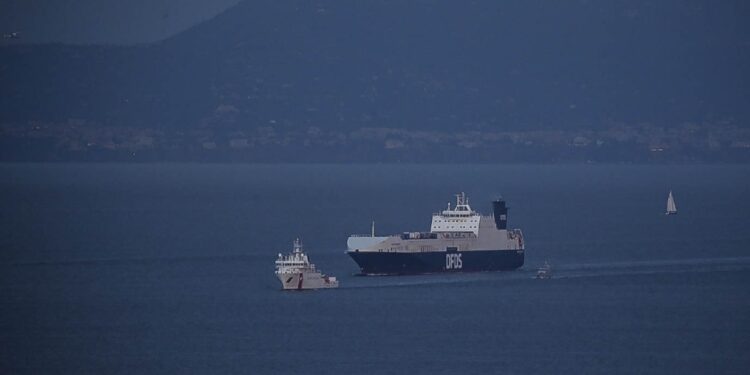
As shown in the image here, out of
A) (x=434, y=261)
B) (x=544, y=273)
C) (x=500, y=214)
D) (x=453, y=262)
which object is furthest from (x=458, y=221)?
(x=544, y=273)

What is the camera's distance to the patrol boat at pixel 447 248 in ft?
295

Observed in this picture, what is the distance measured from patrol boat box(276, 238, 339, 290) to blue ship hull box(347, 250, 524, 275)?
6.64 m

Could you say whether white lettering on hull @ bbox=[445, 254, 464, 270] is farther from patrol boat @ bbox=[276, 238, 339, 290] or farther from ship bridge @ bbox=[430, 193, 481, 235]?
patrol boat @ bbox=[276, 238, 339, 290]

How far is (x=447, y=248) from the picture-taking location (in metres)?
91.5

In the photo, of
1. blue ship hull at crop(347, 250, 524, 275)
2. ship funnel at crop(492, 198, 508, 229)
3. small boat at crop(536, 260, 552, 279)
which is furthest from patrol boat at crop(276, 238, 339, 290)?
ship funnel at crop(492, 198, 508, 229)

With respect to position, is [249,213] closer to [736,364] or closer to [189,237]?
[189,237]

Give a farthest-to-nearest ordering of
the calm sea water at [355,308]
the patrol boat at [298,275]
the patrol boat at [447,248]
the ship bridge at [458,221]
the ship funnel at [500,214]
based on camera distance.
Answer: the ship funnel at [500,214], the ship bridge at [458,221], the patrol boat at [447,248], the patrol boat at [298,275], the calm sea water at [355,308]

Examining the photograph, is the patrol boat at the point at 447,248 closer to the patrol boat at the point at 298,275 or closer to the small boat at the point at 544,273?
the small boat at the point at 544,273

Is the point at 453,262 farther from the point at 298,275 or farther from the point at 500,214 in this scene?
the point at 298,275

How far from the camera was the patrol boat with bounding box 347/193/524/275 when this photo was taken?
9000 cm

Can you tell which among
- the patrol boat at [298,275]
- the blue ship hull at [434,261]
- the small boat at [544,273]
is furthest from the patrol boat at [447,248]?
the patrol boat at [298,275]

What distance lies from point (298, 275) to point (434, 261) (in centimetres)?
1132

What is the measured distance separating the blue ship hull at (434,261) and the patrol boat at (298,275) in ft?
21.8

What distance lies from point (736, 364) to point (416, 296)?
2235cm
